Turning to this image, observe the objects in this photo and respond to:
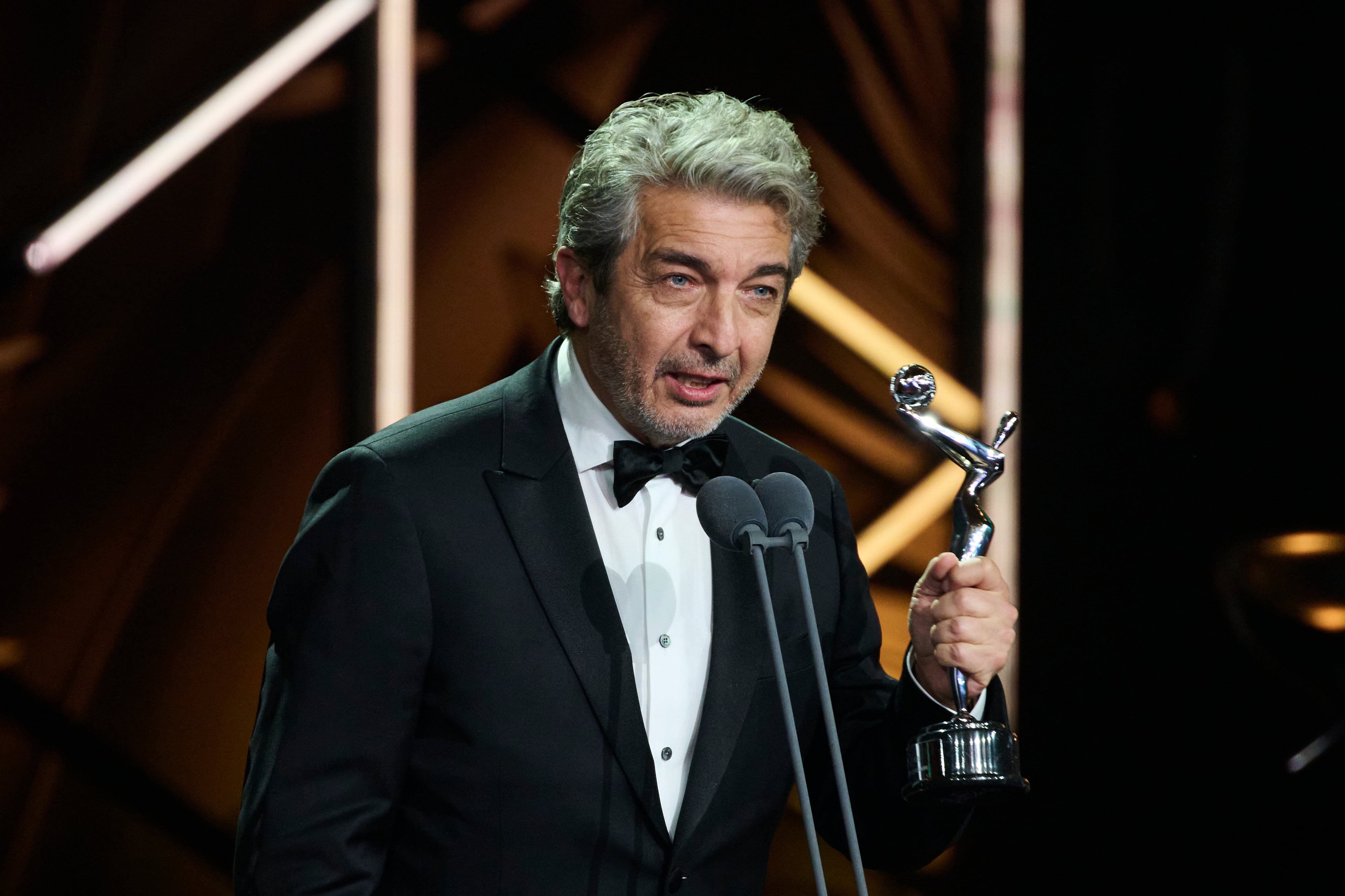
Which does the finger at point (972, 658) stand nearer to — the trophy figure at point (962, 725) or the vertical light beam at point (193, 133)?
the trophy figure at point (962, 725)

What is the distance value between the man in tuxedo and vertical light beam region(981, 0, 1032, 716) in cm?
124

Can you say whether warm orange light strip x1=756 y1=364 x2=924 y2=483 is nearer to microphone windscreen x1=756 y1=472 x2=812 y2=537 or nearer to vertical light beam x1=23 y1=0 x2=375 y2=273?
vertical light beam x1=23 y1=0 x2=375 y2=273

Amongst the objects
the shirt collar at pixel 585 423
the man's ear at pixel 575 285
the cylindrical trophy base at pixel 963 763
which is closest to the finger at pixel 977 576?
the cylindrical trophy base at pixel 963 763

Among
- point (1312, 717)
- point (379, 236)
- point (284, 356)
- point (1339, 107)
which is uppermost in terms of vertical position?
point (1339, 107)

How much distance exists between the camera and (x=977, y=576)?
1363 mm

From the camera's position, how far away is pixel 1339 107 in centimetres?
274

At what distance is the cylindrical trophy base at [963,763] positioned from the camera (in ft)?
4.37

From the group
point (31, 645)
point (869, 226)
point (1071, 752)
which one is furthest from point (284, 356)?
point (1071, 752)

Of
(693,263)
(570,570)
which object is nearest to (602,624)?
(570,570)

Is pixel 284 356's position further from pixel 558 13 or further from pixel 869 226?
pixel 869 226

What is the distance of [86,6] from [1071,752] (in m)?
2.74

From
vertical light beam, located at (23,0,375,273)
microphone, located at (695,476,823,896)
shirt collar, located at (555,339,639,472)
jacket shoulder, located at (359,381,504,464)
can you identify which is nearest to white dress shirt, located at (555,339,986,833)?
shirt collar, located at (555,339,639,472)

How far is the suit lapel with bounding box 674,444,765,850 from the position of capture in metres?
1.48

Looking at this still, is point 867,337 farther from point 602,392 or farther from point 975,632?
point 975,632
